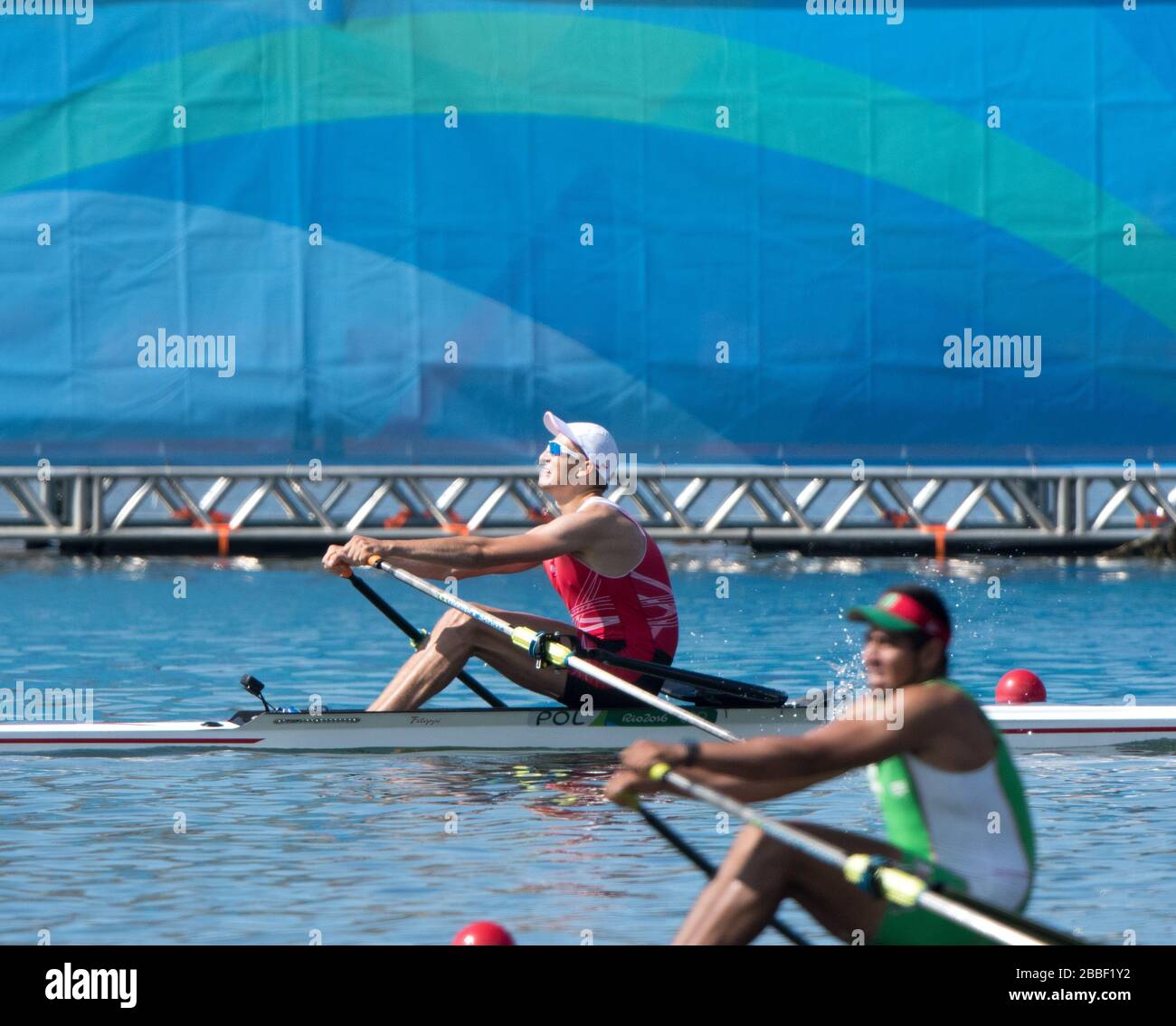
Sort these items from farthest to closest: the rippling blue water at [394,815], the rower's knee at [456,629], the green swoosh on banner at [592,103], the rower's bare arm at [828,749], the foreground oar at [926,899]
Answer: the green swoosh on banner at [592,103], the rower's knee at [456,629], the rippling blue water at [394,815], the rower's bare arm at [828,749], the foreground oar at [926,899]

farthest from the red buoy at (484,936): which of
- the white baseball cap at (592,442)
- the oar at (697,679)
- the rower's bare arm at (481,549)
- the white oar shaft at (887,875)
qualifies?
the white baseball cap at (592,442)

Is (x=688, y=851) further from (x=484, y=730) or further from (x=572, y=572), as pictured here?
(x=484, y=730)

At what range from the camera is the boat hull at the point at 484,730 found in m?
11.7

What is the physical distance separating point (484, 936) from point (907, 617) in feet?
5.88

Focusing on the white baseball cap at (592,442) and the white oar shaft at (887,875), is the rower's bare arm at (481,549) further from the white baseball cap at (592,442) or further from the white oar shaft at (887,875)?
the white oar shaft at (887,875)

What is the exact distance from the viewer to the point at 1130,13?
24.0 m

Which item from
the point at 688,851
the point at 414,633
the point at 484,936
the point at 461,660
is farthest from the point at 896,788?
the point at 414,633

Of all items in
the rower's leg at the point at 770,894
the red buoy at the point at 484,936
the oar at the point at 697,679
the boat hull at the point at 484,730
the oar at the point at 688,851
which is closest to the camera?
the rower's leg at the point at 770,894

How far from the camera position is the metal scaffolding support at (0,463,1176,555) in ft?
80.0

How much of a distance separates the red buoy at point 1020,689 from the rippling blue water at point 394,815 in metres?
1.29

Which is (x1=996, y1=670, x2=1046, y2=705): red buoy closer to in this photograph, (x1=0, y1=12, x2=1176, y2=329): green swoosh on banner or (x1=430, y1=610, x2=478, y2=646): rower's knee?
(x1=430, y1=610, x2=478, y2=646): rower's knee

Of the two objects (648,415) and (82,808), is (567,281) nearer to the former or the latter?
(648,415)

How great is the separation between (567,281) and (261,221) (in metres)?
3.24
